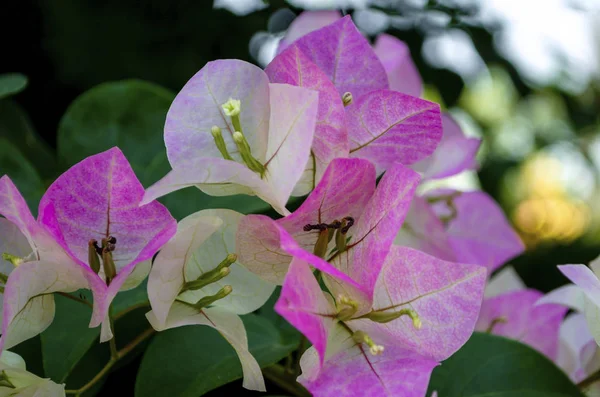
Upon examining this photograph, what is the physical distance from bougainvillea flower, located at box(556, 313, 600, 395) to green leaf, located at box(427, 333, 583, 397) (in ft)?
0.30

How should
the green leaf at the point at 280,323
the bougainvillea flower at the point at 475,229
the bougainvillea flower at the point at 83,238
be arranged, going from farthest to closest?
the bougainvillea flower at the point at 475,229
the green leaf at the point at 280,323
the bougainvillea flower at the point at 83,238

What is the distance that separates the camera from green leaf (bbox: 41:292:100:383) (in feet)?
1.07

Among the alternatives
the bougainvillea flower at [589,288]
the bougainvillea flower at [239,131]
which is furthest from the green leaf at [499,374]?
the bougainvillea flower at [239,131]

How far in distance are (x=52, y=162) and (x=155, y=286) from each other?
0.30 metres

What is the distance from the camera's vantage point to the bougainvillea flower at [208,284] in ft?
0.92

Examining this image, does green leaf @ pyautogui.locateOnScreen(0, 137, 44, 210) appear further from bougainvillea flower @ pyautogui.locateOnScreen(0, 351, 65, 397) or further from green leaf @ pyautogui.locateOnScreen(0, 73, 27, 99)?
bougainvillea flower @ pyautogui.locateOnScreen(0, 351, 65, 397)

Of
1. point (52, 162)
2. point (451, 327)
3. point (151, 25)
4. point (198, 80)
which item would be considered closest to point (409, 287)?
point (451, 327)

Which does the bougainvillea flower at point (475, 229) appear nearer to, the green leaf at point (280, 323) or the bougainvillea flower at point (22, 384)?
the green leaf at point (280, 323)

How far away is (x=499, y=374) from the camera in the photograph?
356 millimetres

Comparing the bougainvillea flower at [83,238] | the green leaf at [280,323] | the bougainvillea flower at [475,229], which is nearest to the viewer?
the bougainvillea flower at [83,238]

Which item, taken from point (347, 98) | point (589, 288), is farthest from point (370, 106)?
point (589, 288)

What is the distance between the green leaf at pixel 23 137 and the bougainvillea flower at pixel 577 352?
38cm

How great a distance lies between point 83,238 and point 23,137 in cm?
29

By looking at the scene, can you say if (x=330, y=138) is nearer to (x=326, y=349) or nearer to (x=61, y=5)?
(x=326, y=349)
